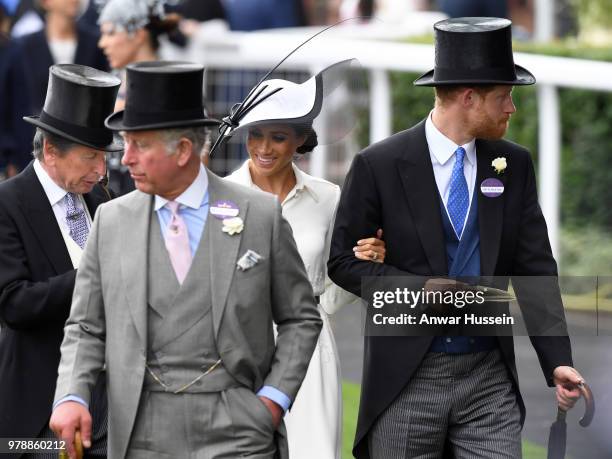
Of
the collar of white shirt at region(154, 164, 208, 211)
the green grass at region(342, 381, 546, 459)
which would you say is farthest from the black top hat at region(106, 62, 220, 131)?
the green grass at region(342, 381, 546, 459)

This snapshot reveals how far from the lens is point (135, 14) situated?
35.1ft

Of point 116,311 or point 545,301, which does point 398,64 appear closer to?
point 545,301

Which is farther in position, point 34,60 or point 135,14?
point 34,60

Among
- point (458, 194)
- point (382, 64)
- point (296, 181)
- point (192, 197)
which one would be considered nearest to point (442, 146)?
point (458, 194)

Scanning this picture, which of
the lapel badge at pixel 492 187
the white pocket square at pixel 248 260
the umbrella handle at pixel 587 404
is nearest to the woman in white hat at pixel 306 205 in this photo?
the lapel badge at pixel 492 187

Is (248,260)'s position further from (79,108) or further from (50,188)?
(79,108)

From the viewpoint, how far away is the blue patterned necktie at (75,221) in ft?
21.7

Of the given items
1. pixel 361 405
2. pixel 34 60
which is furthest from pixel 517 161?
pixel 34 60

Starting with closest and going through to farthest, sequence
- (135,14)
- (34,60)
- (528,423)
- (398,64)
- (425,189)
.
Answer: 1. (425,189)
2. (528,423)
3. (135,14)
4. (34,60)
5. (398,64)

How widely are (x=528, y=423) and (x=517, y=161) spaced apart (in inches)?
51.3

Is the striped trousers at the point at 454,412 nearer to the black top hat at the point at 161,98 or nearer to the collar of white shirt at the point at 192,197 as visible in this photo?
the collar of white shirt at the point at 192,197

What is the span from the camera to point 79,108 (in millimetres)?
6656

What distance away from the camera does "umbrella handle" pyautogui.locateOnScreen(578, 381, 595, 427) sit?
6.44 metres

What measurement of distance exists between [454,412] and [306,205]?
4.61 ft
